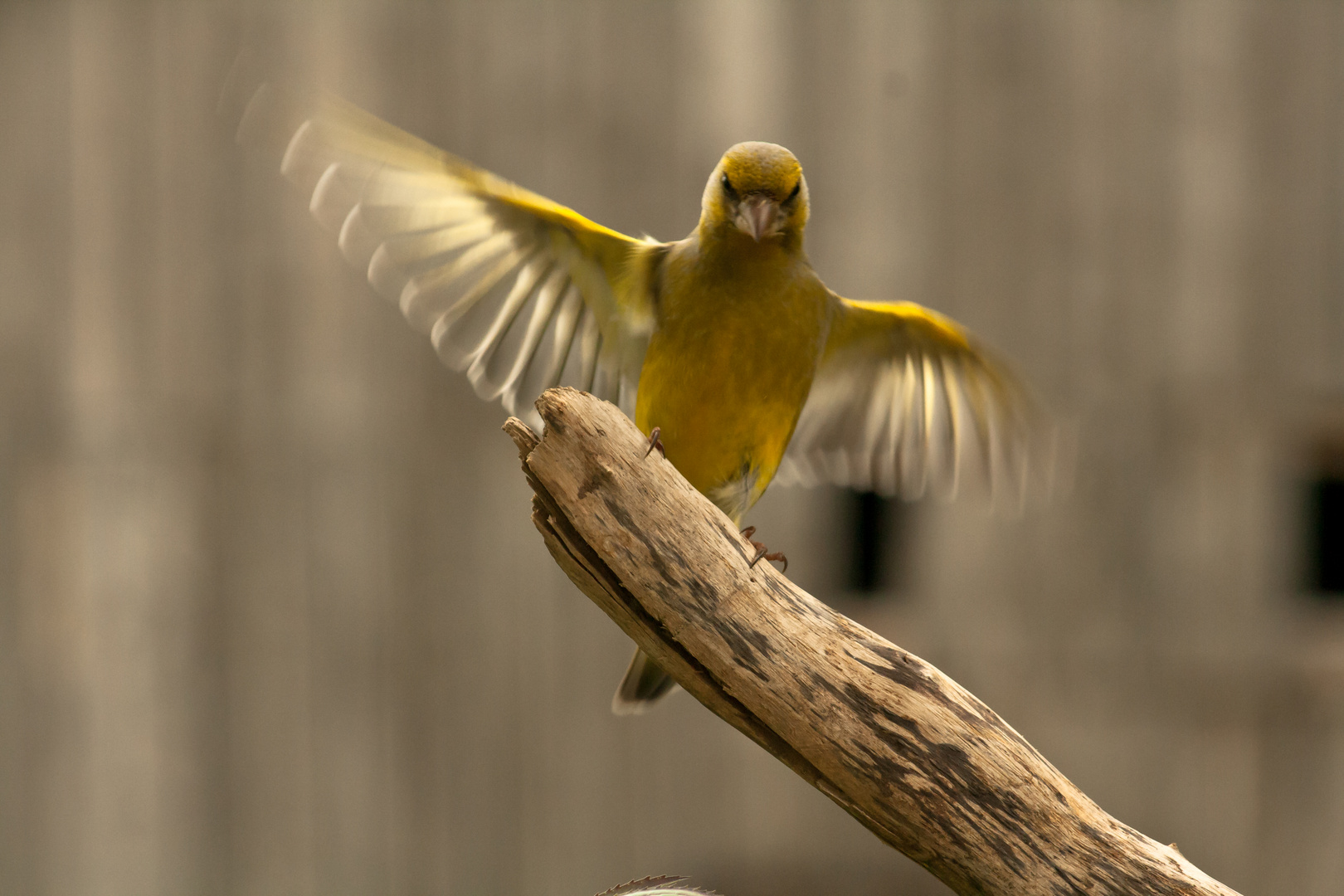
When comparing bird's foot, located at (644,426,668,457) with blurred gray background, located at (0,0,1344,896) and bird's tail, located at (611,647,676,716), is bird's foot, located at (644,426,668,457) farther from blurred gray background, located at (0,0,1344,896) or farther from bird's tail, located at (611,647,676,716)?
blurred gray background, located at (0,0,1344,896)

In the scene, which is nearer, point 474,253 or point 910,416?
point 474,253

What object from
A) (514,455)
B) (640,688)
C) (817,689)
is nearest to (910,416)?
(640,688)

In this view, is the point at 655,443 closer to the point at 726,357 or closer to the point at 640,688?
the point at 726,357

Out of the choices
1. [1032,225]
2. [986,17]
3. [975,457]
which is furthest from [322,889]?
[986,17]

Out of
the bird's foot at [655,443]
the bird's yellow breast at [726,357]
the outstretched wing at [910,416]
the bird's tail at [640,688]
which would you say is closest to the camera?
the bird's foot at [655,443]

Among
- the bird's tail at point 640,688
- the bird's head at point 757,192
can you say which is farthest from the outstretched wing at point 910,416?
the bird's tail at point 640,688

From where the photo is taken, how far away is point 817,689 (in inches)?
81.2

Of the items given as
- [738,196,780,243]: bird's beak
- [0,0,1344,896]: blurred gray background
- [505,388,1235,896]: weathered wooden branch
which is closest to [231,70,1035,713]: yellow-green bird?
Result: [738,196,780,243]: bird's beak

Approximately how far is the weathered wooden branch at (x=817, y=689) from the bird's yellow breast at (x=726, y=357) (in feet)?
1.02

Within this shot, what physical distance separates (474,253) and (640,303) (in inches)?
15.4

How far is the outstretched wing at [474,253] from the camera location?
2299 mm

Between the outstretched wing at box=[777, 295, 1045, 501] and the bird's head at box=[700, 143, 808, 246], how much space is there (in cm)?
40

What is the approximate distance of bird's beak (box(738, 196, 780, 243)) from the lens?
2352 mm

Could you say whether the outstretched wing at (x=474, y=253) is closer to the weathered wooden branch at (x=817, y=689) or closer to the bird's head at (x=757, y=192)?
the bird's head at (x=757, y=192)
